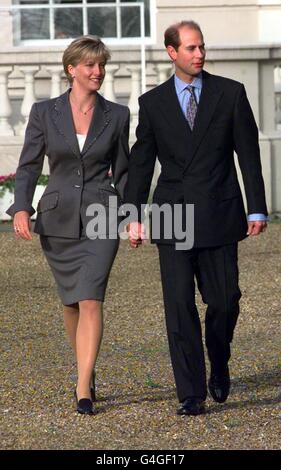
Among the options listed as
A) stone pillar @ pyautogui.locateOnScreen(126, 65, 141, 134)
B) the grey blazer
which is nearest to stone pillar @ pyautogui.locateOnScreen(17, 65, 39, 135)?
stone pillar @ pyautogui.locateOnScreen(126, 65, 141, 134)

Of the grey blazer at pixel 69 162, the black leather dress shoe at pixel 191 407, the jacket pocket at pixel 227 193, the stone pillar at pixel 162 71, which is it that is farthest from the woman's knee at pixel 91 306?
the stone pillar at pixel 162 71

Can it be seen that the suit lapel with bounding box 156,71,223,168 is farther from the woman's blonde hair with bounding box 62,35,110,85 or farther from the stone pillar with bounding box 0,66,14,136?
the stone pillar with bounding box 0,66,14,136

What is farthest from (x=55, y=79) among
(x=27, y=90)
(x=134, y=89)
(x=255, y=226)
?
(x=255, y=226)

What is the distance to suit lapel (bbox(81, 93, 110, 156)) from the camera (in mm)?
7816

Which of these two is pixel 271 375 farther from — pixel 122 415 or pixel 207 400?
pixel 122 415

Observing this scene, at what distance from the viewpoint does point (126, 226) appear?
7.77 meters

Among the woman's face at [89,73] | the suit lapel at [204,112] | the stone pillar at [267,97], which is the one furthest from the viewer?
the stone pillar at [267,97]

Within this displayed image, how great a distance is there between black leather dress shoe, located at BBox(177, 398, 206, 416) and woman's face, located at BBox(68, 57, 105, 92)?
160cm

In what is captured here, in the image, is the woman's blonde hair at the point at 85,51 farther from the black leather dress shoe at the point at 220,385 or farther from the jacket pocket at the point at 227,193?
the black leather dress shoe at the point at 220,385

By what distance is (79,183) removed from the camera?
308 inches

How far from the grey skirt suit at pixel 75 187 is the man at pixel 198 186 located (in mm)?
217

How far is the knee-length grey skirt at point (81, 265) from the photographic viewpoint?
7.74 metres

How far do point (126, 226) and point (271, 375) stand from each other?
146 centimetres

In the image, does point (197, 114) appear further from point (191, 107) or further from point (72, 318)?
point (72, 318)
